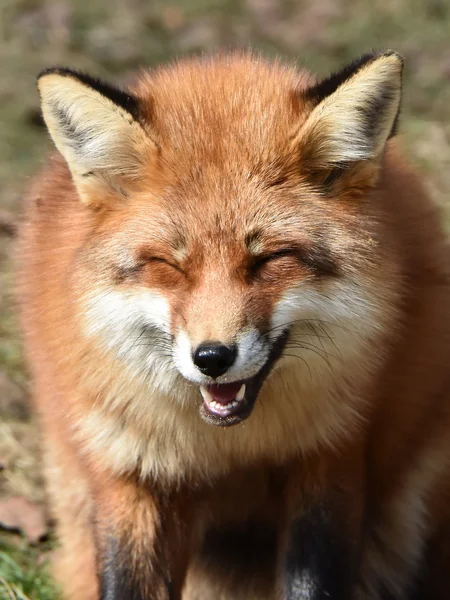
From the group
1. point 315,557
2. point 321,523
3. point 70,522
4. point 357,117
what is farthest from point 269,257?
point 70,522

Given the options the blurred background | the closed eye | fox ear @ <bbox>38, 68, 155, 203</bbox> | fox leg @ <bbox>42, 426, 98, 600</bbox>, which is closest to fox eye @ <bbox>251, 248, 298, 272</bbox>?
the closed eye

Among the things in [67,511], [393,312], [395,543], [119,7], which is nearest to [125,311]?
[393,312]

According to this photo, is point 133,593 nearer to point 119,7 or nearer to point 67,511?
point 67,511

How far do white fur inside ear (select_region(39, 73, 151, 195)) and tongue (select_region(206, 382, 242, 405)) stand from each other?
784 millimetres

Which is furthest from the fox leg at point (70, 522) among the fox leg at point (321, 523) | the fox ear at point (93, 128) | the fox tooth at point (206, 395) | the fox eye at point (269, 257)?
the fox eye at point (269, 257)

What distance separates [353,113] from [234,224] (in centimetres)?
55

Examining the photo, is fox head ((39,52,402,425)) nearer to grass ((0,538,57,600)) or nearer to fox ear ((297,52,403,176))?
fox ear ((297,52,403,176))

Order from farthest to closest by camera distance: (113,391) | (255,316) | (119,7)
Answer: (119,7), (113,391), (255,316)

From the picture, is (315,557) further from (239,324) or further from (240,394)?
(239,324)

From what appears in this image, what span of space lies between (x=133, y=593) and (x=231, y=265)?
1.32 meters

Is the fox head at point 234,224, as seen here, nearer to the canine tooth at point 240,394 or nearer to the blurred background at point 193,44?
the canine tooth at point 240,394

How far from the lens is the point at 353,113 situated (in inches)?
137

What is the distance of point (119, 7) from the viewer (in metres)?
9.09

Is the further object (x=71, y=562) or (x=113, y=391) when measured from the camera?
(x=71, y=562)
